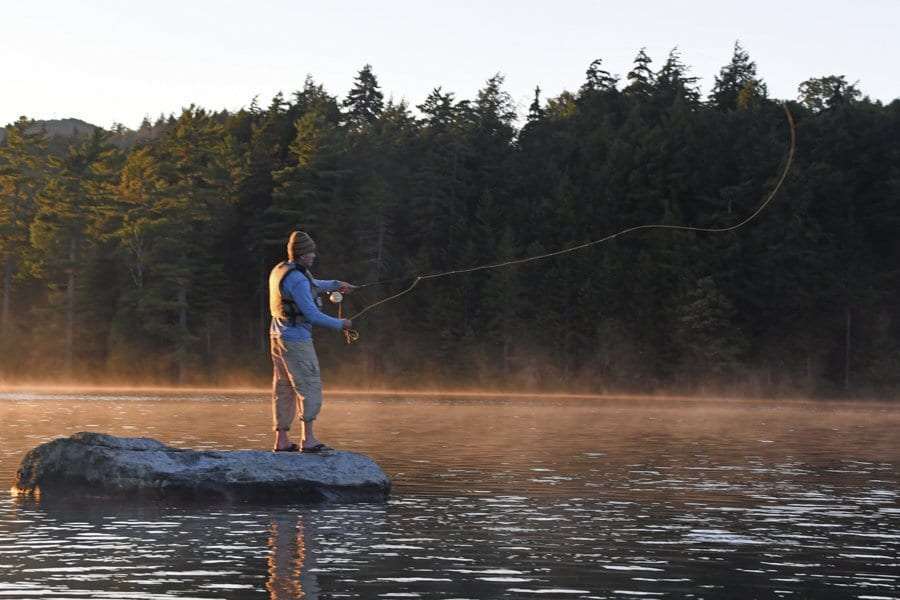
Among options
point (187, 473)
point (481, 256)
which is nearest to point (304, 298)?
point (187, 473)

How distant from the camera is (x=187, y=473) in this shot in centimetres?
1633

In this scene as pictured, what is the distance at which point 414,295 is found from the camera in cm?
8669

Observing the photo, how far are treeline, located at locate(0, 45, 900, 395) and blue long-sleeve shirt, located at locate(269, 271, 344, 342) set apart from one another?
60587 mm


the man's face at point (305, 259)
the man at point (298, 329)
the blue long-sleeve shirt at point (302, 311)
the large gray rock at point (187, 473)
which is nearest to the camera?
the large gray rock at point (187, 473)

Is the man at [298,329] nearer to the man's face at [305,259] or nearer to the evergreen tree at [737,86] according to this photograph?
the man's face at [305,259]

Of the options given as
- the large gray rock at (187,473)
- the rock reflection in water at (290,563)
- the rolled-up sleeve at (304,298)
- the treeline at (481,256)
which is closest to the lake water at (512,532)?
the rock reflection in water at (290,563)

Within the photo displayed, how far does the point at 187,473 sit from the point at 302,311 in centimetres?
222

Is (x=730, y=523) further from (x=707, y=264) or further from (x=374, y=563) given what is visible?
(x=707, y=264)

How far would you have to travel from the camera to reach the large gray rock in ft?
53.3

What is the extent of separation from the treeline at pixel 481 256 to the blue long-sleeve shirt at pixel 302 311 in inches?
2385

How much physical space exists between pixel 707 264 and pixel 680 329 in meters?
3.86

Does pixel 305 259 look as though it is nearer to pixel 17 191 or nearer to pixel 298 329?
pixel 298 329

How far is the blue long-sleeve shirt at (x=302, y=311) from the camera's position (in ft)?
53.9

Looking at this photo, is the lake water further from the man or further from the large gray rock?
the man
